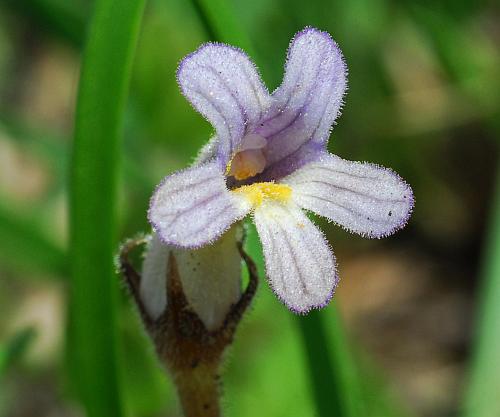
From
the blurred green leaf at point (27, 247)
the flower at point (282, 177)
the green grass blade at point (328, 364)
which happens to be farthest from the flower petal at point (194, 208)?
the blurred green leaf at point (27, 247)

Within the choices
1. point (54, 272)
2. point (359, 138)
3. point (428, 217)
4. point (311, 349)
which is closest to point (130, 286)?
point (311, 349)

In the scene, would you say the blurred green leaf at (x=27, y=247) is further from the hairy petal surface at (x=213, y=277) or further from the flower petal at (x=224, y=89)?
the flower petal at (x=224, y=89)

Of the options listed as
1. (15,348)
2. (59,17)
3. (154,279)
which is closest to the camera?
(154,279)

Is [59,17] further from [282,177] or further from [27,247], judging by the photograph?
[282,177]

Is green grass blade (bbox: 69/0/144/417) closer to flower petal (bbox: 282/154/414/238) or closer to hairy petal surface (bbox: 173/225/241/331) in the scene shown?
hairy petal surface (bbox: 173/225/241/331)

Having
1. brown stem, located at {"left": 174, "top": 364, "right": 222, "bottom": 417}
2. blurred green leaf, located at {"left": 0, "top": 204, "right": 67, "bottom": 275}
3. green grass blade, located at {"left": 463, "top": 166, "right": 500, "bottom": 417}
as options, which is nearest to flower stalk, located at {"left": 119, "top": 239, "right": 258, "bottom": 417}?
brown stem, located at {"left": 174, "top": 364, "right": 222, "bottom": 417}

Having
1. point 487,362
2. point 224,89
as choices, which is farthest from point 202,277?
point 487,362
